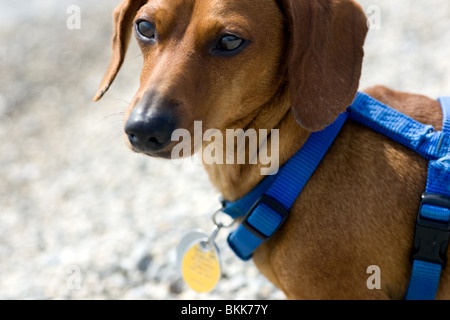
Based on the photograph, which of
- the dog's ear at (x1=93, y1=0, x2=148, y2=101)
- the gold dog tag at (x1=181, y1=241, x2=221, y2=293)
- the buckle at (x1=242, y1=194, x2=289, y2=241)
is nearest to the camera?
the buckle at (x1=242, y1=194, x2=289, y2=241)

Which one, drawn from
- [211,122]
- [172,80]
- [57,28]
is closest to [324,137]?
[211,122]

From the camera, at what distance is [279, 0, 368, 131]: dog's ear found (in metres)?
2.13

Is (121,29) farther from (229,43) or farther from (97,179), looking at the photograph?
(97,179)

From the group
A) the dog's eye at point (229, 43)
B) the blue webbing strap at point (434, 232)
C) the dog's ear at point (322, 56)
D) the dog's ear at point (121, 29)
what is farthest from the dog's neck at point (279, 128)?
the dog's ear at point (121, 29)

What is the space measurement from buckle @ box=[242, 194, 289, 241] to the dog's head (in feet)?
1.22

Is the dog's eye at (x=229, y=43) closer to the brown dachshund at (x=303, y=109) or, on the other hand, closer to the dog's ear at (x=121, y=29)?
the brown dachshund at (x=303, y=109)

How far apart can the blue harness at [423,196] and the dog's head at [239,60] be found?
0.20 meters

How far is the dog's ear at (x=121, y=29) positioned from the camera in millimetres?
2542

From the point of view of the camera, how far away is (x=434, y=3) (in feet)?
22.1

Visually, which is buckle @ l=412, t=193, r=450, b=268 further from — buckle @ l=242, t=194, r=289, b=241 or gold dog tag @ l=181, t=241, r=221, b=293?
gold dog tag @ l=181, t=241, r=221, b=293

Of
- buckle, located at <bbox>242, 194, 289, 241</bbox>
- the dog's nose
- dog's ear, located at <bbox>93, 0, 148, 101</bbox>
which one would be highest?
dog's ear, located at <bbox>93, 0, 148, 101</bbox>

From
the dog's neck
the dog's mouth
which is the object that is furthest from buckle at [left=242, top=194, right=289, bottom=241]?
the dog's mouth

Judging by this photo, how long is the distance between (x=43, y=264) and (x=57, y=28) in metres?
6.72

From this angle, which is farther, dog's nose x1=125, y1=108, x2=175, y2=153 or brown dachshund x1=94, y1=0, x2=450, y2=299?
brown dachshund x1=94, y1=0, x2=450, y2=299
